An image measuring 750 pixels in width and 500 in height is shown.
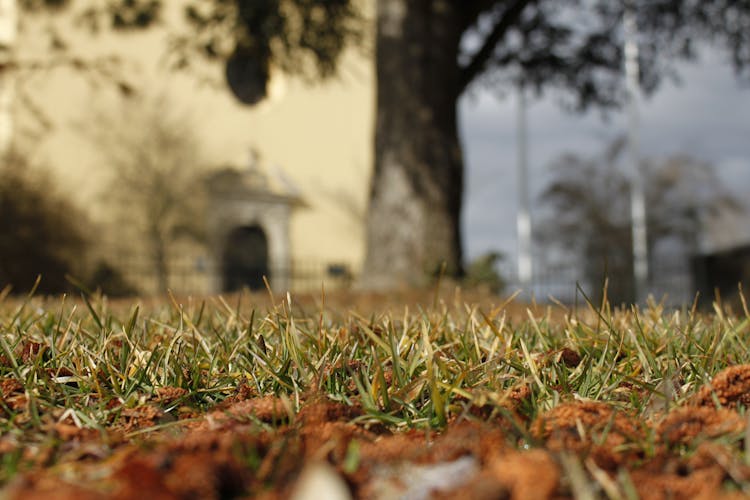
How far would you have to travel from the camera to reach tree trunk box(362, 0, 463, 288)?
8.92 meters

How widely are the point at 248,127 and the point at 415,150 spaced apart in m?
12.2

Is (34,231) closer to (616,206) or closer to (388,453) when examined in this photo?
(388,453)

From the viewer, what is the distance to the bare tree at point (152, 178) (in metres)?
17.5

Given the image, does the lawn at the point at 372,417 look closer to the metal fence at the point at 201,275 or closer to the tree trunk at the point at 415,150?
the tree trunk at the point at 415,150

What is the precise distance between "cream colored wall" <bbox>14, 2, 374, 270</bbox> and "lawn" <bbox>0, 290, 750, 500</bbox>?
632 inches

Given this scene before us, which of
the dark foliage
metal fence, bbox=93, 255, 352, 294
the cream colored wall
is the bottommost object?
metal fence, bbox=93, 255, 352, 294

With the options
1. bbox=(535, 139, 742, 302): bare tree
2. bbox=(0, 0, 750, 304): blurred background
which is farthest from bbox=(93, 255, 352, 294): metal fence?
bbox=(535, 139, 742, 302): bare tree

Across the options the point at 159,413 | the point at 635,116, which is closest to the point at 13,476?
the point at 159,413

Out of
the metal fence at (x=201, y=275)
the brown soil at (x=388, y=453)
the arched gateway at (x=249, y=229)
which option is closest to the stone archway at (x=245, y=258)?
the arched gateway at (x=249, y=229)

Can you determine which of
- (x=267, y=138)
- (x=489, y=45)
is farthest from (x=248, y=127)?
(x=489, y=45)

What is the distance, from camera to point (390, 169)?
9125 mm

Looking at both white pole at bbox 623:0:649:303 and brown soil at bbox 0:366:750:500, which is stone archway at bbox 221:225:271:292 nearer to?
white pole at bbox 623:0:649:303

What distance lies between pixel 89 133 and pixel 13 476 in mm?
17978

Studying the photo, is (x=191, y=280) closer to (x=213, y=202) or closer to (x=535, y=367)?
(x=213, y=202)
